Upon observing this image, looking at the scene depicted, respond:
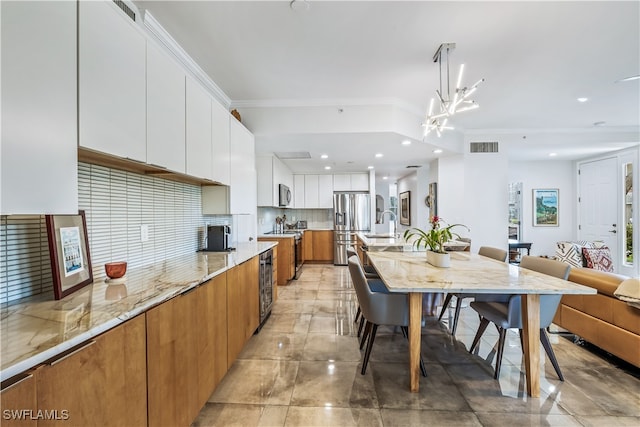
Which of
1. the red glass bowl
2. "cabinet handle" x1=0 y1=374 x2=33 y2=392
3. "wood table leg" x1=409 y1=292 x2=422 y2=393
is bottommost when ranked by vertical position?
"wood table leg" x1=409 y1=292 x2=422 y2=393

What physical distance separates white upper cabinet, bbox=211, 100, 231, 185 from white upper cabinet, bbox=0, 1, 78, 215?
1312mm

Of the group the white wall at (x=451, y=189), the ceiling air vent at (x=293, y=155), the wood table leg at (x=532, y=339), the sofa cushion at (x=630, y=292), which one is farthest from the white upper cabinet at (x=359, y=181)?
the wood table leg at (x=532, y=339)

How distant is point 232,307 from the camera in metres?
2.05

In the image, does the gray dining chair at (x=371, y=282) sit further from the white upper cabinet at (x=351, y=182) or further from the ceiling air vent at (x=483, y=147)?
the white upper cabinet at (x=351, y=182)

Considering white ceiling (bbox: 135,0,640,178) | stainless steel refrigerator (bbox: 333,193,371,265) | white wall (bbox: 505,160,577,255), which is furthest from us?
stainless steel refrigerator (bbox: 333,193,371,265)

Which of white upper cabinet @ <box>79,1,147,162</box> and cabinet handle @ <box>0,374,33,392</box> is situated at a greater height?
white upper cabinet @ <box>79,1,147,162</box>

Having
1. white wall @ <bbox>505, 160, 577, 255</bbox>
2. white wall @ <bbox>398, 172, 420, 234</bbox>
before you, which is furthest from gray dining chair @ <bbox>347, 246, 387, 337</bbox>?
white wall @ <bbox>505, 160, 577, 255</bbox>

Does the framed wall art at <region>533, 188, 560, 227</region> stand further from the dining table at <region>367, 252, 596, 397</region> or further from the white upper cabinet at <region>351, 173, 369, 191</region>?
the dining table at <region>367, 252, 596, 397</region>

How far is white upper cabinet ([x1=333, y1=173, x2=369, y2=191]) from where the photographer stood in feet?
22.9

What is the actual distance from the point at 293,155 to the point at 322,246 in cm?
266

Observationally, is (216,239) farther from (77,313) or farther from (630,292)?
(630,292)

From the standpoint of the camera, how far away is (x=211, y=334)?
5.62 feet

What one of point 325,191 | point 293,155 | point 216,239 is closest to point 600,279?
point 216,239

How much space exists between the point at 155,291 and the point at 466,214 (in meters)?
5.05
